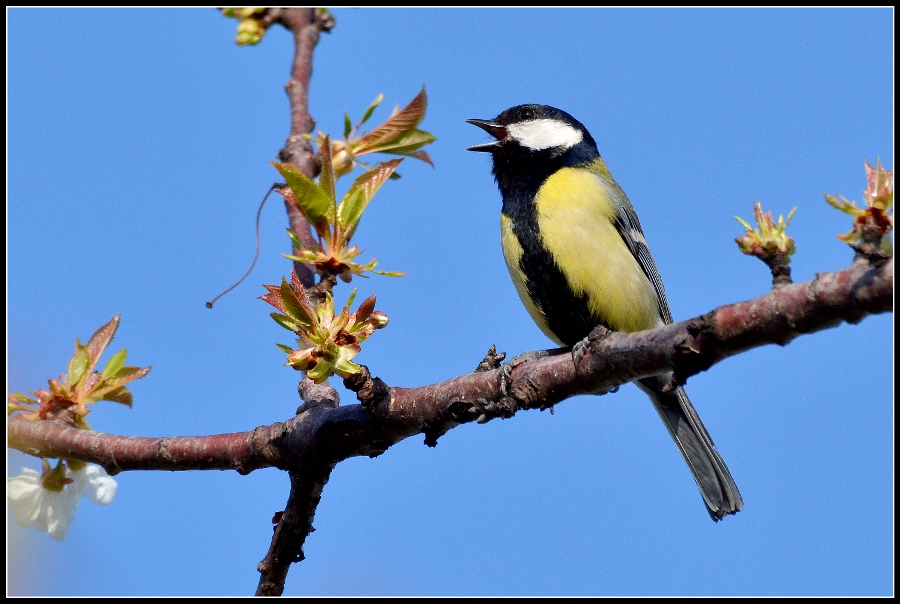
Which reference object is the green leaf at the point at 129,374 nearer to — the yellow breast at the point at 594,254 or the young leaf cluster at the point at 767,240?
the young leaf cluster at the point at 767,240

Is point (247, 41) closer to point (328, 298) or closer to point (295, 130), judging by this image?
point (295, 130)

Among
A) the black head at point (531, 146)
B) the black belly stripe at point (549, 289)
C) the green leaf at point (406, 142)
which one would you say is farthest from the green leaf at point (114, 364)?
the black head at point (531, 146)

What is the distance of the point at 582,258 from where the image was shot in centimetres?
444

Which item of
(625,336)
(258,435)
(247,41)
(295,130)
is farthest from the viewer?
(247,41)

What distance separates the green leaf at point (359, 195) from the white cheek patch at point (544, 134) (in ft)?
7.32

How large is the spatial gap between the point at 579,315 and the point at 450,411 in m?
2.08

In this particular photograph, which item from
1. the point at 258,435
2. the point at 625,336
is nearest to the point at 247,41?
the point at 258,435

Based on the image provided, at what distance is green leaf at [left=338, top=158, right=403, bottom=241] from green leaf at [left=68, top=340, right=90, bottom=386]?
1.00m

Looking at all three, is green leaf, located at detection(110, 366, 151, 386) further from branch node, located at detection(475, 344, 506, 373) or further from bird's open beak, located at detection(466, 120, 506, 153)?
bird's open beak, located at detection(466, 120, 506, 153)

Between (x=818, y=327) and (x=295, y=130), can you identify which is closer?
(x=818, y=327)

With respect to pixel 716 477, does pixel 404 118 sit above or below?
above

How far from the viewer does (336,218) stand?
2.96 meters

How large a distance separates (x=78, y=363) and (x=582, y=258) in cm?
261

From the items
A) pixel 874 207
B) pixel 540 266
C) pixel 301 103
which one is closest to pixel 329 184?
pixel 301 103
